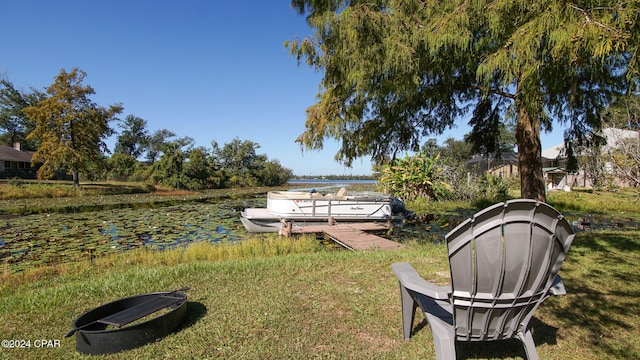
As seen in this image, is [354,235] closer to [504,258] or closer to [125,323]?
[125,323]

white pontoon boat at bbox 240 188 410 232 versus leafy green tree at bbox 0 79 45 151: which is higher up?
leafy green tree at bbox 0 79 45 151

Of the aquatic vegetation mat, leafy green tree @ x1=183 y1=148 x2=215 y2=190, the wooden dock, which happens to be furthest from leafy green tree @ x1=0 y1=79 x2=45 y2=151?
the wooden dock

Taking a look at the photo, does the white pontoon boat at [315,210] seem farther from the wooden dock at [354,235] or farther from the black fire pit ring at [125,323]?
the black fire pit ring at [125,323]

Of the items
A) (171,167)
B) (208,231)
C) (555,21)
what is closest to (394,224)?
(208,231)

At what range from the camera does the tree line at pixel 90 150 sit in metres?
30.5

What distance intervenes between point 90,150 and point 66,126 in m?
2.83

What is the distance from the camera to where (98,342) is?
2.80 m

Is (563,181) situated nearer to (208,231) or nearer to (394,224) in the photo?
(394,224)

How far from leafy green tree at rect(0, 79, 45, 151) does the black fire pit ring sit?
193 ft

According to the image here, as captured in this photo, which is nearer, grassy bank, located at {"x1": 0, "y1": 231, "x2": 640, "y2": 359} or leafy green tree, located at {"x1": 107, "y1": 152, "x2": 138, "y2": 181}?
grassy bank, located at {"x1": 0, "y1": 231, "x2": 640, "y2": 359}

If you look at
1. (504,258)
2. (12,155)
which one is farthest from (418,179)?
(12,155)

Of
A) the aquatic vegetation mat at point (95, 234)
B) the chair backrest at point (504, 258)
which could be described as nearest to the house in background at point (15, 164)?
the aquatic vegetation mat at point (95, 234)

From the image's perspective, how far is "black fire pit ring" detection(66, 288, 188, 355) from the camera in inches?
110

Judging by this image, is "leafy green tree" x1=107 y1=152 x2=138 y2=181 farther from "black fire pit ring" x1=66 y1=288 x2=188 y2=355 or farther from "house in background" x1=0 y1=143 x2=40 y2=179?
"black fire pit ring" x1=66 y1=288 x2=188 y2=355
